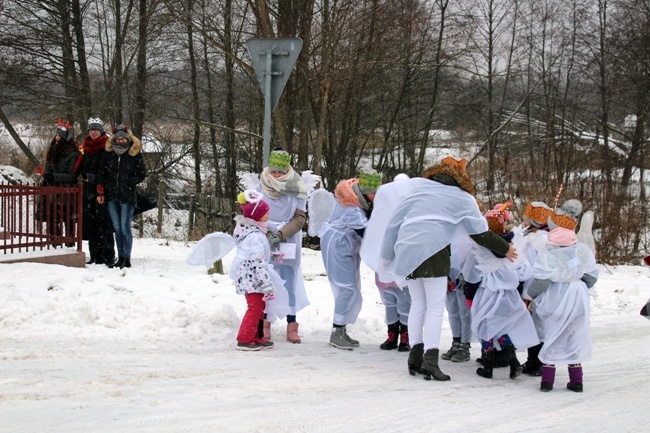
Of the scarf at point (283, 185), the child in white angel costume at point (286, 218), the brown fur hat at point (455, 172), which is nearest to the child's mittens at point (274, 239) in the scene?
the child in white angel costume at point (286, 218)

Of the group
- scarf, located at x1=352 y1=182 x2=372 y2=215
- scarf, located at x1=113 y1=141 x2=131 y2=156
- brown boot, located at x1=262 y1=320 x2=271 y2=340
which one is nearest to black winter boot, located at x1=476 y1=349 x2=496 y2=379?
scarf, located at x1=352 y1=182 x2=372 y2=215

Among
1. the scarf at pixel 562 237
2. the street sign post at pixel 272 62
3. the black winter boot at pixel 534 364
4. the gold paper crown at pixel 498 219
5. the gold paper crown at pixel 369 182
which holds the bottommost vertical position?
the black winter boot at pixel 534 364

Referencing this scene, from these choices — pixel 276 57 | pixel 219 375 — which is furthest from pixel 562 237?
pixel 276 57

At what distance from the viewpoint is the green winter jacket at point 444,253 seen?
5949mm

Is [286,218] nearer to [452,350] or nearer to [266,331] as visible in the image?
[266,331]

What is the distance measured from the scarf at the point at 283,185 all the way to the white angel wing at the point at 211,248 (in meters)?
0.64

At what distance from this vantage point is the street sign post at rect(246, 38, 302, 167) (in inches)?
336

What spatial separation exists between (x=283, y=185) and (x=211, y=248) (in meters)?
0.97

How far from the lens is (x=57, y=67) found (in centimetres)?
2417

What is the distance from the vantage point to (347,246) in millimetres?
7277

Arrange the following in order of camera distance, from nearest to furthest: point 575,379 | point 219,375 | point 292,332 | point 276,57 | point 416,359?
point 219,375, point 575,379, point 416,359, point 292,332, point 276,57

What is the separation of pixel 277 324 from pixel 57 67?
63.8 ft

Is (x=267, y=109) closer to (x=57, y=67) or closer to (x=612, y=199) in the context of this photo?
(x=612, y=199)

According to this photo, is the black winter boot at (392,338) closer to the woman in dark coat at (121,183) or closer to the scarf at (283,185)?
the scarf at (283,185)
